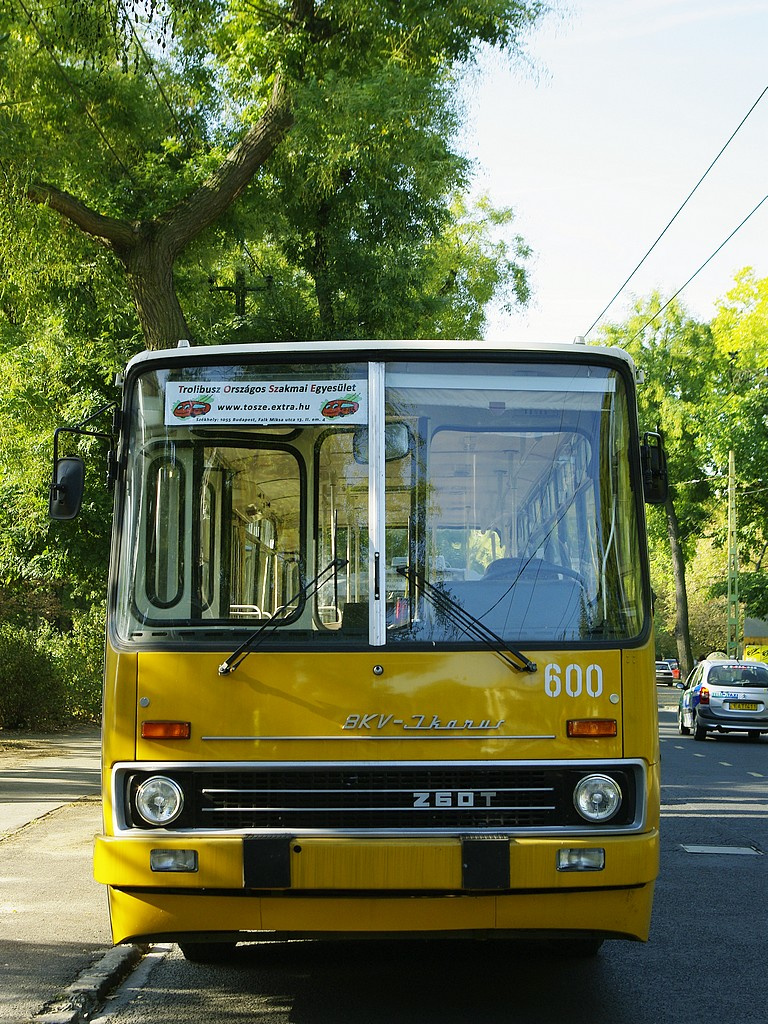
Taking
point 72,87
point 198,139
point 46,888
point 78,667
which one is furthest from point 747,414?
point 46,888

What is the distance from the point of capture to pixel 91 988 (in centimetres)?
604

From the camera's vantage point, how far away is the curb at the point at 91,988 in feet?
18.5

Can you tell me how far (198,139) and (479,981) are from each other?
12206 mm

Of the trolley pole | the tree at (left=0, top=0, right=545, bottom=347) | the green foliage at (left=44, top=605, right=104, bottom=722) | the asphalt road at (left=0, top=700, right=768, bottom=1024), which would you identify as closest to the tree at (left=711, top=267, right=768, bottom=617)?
the trolley pole

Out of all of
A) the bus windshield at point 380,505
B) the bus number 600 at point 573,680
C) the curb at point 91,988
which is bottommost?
the curb at point 91,988

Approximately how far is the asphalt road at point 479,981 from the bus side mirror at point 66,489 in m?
2.23

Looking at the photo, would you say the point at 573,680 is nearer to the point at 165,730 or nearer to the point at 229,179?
the point at 165,730

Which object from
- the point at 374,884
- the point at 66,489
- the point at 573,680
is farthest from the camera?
the point at 66,489

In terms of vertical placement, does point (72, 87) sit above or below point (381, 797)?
above

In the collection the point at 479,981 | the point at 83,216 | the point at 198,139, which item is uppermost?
the point at 198,139

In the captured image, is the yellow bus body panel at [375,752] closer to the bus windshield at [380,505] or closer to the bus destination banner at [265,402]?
the bus windshield at [380,505]

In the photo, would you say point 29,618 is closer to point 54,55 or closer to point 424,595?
point 54,55

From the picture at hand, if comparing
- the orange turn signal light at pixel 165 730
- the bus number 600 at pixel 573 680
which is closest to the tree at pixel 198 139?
the orange turn signal light at pixel 165 730

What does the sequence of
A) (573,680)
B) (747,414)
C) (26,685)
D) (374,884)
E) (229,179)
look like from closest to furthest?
(374,884) → (573,680) → (229,179) → (26,685) → (747,414)
